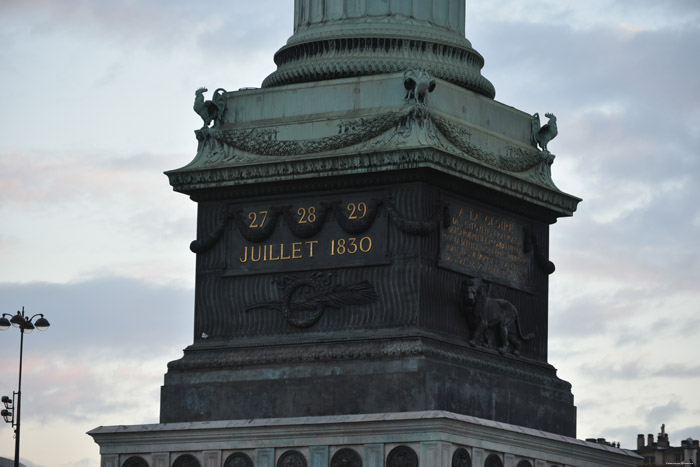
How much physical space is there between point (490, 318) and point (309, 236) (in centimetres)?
465

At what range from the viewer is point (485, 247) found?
52.2 meters

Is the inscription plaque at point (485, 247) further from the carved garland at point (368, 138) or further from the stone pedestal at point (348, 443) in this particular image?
the stone pedestal at point (348, 443)

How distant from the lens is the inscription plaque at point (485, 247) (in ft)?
167

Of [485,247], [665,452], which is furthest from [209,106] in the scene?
[665,452]

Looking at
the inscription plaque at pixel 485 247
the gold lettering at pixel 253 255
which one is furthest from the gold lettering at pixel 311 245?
the inscription plaque at pixel 485 247

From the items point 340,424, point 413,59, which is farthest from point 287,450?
point 413,59

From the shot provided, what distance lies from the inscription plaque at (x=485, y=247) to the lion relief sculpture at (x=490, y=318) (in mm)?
542

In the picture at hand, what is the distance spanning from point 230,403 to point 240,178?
5.32 m

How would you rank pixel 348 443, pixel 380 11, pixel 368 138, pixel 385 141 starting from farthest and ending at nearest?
pixel 380 11, pixel 368 138, pixel 385 141, pixel 348 443

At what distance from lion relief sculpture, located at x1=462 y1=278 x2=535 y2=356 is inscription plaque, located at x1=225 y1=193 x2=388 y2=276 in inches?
90.1

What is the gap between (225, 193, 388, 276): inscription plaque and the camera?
50625mm

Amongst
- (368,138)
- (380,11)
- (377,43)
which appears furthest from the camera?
(380,11)

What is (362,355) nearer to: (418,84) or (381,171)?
(381,171)

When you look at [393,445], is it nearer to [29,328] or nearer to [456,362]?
[456,362]
